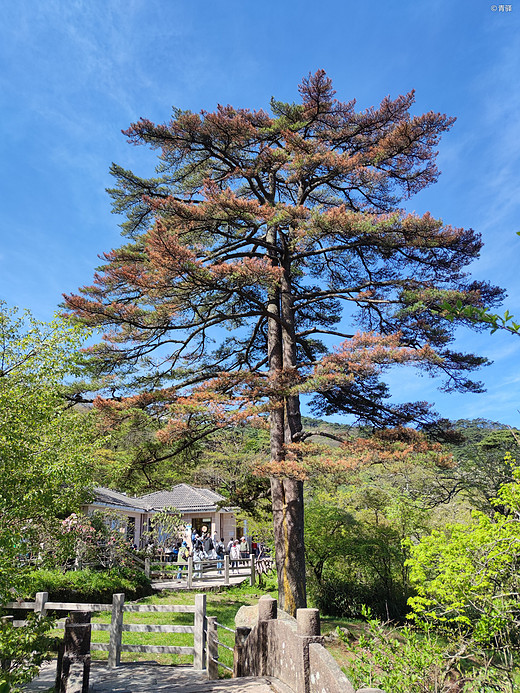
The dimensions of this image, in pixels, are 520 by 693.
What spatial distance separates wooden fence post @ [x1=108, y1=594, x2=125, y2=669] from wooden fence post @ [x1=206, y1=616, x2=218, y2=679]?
5.30 ft

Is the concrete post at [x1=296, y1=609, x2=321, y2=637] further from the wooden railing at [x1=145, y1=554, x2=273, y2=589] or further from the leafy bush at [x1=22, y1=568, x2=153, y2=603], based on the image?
the wooden railing at [x1=145, y1=554, x2=273, y2=589]

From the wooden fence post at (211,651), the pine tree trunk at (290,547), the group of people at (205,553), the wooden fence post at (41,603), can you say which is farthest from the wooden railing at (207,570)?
the wooden fence post at (211,651)

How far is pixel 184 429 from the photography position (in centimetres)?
1191

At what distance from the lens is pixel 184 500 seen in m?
34.7

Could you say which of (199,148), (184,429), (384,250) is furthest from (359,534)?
(199,148)

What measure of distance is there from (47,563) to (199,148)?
485 inches

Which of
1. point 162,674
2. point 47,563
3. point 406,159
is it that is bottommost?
point 162,674

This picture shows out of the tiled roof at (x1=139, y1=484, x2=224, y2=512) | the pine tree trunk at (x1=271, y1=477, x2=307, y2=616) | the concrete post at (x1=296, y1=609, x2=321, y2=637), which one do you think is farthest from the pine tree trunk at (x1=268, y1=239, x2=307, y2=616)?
the tiled roof at (x1=139, y1=484, x2=224, y2=512)

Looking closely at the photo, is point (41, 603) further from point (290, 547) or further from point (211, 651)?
point (290, 547)

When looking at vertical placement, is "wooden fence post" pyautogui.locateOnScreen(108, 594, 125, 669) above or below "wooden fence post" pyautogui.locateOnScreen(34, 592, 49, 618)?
below

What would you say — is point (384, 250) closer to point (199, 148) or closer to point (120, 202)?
point (199, 148)

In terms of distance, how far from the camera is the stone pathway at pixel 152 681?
20.0 ft

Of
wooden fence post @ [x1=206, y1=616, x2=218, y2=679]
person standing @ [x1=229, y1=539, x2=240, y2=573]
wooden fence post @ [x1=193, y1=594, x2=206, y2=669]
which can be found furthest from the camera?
person standing @ [x1=229, y1=539, x2=240, y2=573]

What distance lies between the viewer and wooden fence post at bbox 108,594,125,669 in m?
8.61
